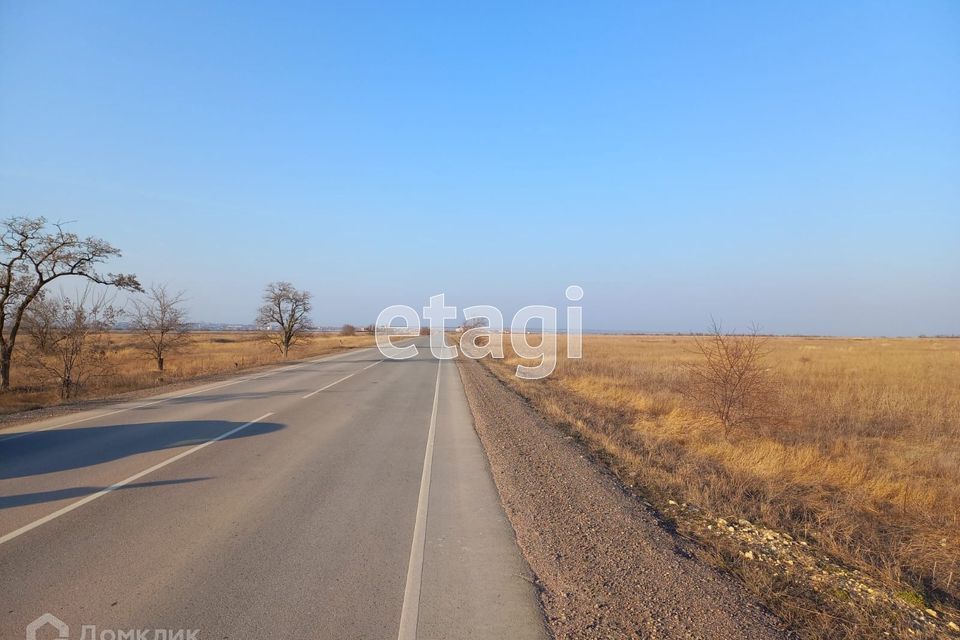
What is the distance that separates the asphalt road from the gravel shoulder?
26cm

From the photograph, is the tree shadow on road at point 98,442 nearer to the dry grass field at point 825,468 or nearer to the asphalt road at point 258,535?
the asphalt road at point 258,535

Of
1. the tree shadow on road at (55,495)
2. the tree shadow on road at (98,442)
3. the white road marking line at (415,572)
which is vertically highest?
the tree shadow on road at (98,442)

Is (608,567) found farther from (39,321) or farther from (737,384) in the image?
(39,321)

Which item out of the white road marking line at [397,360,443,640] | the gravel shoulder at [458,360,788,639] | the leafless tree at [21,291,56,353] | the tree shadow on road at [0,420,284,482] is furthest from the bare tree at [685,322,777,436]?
the leafless tree at [21,291,56,353]

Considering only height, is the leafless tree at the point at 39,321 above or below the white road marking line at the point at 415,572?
above

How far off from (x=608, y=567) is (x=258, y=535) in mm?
3300

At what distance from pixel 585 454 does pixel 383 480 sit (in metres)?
3.98

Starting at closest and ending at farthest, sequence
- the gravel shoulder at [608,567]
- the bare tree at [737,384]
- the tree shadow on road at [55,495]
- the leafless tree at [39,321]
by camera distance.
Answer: the gravel shoulder at [608,567] < the tree shadow on road at [55,495] < the bare tree at [737,384] < the leafless tree at [39,321]

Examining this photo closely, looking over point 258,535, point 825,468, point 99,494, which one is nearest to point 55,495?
point 99,494

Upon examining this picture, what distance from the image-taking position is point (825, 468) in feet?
29.7

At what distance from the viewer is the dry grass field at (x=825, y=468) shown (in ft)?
18.2

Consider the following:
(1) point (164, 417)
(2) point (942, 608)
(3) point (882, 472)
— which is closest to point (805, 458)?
(3) point (882, 472)

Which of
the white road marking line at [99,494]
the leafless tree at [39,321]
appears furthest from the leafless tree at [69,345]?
the white road marking line at [99,494]

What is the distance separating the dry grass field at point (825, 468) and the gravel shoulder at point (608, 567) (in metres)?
0.50
